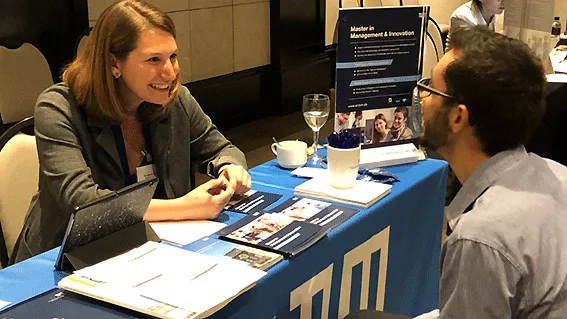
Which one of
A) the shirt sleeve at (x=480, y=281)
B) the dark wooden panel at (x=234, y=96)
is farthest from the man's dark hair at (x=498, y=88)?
the dark wooden panel at (x=234, y=96)

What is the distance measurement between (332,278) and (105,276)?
649 millimetres

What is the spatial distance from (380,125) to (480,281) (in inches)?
46.9

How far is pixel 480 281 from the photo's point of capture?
1.17 meters

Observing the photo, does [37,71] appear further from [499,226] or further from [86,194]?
[499,226]

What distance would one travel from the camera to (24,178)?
2.08 meters

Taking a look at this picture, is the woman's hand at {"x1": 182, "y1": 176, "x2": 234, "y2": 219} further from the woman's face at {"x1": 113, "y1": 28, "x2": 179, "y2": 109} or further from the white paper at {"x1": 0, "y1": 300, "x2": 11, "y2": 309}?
the white paper at {"x1": 0, "y1": 300, "x2": 11, "y2": 309}

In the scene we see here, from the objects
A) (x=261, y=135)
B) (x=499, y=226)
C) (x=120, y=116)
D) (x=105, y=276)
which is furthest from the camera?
(x=261, y=135)

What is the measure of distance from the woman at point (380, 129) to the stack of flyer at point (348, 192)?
1.01 feet

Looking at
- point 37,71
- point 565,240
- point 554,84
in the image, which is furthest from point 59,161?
point 554,84

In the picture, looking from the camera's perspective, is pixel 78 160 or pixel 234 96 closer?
pixel 78 160

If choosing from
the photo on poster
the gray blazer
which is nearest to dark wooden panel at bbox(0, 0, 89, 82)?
the gray blazer

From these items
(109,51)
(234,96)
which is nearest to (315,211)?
(109,51)

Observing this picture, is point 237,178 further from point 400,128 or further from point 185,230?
point 400,128

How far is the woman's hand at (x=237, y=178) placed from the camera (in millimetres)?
1935
